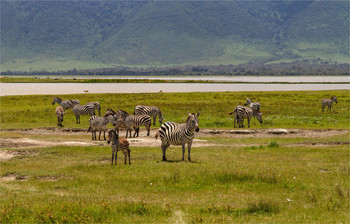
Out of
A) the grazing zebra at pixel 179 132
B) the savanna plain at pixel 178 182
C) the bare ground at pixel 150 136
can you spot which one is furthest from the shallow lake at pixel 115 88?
the grazing zebra at pixel 179 132

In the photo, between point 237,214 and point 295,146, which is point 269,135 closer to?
point 295,146

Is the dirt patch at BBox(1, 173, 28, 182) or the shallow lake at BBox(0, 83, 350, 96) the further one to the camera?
the shallow lake at BBox(0, 83, 350, 96)

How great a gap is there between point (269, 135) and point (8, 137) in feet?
64.4

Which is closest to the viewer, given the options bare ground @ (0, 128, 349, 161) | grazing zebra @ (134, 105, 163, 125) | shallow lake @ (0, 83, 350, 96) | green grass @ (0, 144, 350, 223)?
green grass @ (0, 144, 350, 223)

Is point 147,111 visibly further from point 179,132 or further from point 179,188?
point 179,188

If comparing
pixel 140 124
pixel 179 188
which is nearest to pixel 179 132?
pixel 179 188

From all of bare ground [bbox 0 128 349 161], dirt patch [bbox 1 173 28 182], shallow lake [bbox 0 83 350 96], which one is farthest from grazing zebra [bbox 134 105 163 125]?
shallow lake [bbox 0 83 350 96]

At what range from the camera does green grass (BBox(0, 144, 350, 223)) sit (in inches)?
511

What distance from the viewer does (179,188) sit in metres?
16.5

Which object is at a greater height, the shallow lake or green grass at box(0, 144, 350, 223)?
the shallow lake

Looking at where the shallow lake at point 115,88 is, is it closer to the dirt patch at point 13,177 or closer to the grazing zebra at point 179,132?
the grazing zebra at point 179,132

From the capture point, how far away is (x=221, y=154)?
2384 cm

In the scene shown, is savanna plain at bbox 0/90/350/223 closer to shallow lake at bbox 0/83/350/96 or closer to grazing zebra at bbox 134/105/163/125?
grazing zebra at bbox 134/105/163/125

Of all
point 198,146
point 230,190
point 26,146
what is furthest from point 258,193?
point 26,146
